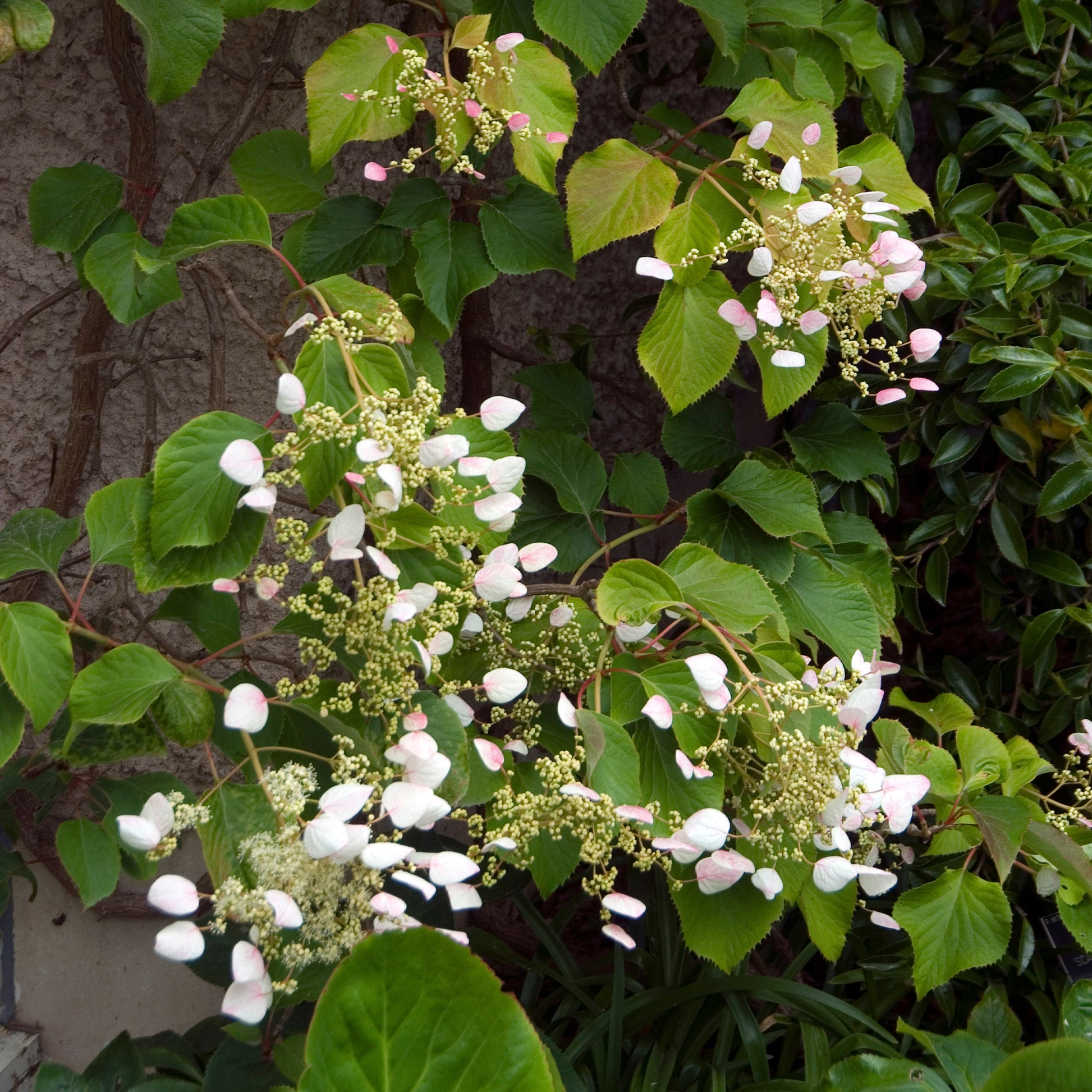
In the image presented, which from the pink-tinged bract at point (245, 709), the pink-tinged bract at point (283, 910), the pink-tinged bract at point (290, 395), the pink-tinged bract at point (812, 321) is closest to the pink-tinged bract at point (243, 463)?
the pink-tinged bract at point (290, 395)

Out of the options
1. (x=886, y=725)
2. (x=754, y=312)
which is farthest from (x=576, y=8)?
(x=886, y=725)

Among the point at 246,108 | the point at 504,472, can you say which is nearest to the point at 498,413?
the point at 504,472

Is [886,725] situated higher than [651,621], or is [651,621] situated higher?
[651,621]

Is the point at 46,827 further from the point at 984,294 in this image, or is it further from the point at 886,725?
the point at 984,294

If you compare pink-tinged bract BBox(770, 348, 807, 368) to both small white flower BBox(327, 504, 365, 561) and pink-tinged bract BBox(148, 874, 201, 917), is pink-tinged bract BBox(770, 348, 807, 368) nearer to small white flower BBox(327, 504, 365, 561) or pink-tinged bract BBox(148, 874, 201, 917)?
small white flower BBox(327, 504, 365, 561)

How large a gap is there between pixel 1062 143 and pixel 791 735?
0.95 m

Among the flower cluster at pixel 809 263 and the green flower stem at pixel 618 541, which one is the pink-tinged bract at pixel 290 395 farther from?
the green flower stem at pixel 618 541

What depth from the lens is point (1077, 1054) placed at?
0.59 metres

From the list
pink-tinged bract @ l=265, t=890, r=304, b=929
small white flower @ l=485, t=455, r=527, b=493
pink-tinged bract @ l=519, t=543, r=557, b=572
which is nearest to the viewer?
pink-tinged bract @ l=265, t=890, r=304, b=929

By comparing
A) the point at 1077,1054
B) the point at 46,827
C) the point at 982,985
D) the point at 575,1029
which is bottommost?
the point at 575,1029

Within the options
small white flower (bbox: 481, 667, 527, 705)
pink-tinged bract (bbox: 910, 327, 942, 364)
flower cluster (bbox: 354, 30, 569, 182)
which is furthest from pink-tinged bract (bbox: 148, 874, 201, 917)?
pink-tinged bract (bbox: 910, 327, 942, 364)

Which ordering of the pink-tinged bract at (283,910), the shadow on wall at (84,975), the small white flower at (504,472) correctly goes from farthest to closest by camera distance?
1. the shadow on wall at (84,975)
2. the small white flower at (504,472)
3. the pink-tinged bract at (283,910)

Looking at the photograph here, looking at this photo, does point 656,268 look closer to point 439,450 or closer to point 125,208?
point 439,450

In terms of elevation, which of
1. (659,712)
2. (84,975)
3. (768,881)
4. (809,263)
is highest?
(809,263)
